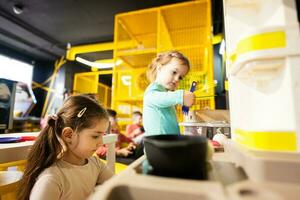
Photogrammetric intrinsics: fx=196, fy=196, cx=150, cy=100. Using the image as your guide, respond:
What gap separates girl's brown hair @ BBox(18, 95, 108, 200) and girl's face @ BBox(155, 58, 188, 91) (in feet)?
1.00

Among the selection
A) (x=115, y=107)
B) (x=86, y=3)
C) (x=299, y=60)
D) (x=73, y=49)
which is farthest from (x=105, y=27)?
(x=299, y=60)

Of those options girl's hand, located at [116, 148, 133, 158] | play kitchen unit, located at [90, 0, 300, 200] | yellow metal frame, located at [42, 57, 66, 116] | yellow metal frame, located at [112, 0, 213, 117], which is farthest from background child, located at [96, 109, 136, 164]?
yellow metal frame, located at [42, 57, 66, 116]

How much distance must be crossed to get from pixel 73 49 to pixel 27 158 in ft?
11.3

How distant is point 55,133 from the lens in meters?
0.74

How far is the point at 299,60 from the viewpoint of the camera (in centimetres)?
37

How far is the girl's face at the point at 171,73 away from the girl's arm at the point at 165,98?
0.35 ft

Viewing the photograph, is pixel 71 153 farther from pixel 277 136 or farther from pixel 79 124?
pixel 277 136

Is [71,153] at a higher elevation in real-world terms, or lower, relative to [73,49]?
lower

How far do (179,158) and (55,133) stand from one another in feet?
1.96

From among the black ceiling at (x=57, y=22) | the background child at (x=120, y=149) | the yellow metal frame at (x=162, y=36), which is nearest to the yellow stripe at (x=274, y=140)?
the background child at (x=120, y=149)

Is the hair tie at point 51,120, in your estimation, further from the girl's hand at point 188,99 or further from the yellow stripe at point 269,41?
the yellow stripe at point 269,41

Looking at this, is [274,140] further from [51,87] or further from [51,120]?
[51,87]

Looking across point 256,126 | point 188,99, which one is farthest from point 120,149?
point 256,126

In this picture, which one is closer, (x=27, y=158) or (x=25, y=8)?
(x=27, y=158)
